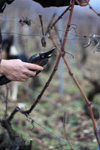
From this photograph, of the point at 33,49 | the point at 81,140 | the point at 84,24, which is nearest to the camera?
the point at 81,140

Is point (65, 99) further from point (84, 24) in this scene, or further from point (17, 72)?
point (84, 24)

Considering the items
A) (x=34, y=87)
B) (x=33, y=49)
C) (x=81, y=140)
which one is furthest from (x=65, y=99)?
(x=33, y=49)

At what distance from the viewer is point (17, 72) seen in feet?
4.84

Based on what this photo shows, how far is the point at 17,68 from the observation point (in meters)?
1.46

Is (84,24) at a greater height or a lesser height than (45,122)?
greater

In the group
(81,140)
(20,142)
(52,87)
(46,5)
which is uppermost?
(46,5)

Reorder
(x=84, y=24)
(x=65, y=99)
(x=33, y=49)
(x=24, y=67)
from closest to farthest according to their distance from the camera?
(x=24, y=67) < (x=65, y=99) < (x=33, y=49) < (x=84, y=24)

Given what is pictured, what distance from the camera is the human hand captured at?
1.46 meters

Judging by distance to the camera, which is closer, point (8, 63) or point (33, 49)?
point (8, 63)

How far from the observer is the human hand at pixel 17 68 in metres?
1.46

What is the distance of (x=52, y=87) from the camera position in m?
8.03

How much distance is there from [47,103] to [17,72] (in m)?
4.70

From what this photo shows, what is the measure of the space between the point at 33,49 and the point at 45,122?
10.6 meters

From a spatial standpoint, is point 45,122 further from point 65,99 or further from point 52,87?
point 52,87
